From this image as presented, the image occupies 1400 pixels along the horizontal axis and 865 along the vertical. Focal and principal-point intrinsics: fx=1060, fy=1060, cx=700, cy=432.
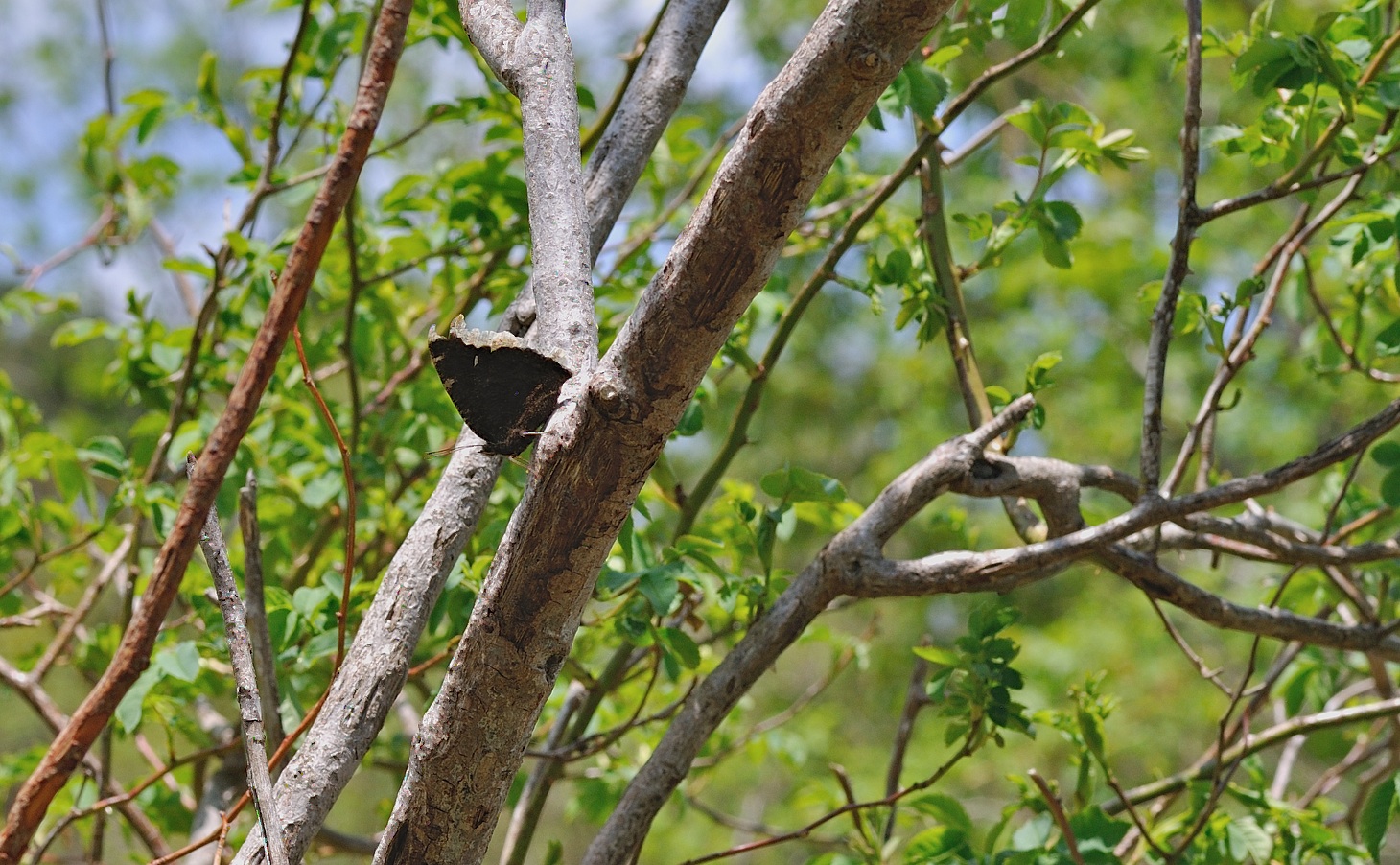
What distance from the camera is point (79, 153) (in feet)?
7.13

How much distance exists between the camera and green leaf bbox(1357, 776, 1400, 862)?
151cm

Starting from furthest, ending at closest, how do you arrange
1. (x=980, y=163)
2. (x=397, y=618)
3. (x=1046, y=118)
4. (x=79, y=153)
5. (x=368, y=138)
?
(x=980, y=163) → (x=79, y=153) → (x=1046, y=118) → (x=397, y=618) → (x=368, y=138)

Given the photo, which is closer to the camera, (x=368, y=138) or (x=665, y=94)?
(x=368, y=138)

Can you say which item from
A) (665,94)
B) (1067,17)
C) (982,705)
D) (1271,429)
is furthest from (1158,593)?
(1271,429)

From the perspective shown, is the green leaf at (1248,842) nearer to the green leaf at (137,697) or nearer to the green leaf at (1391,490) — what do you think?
the green leaf at (1391,490)

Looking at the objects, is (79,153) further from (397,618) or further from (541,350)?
(541,350)

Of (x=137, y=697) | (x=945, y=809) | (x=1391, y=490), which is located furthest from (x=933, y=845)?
(x=137, y=697)

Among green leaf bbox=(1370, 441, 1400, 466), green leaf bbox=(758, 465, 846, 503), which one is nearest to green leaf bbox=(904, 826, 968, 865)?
green leaf bbox=(758, 465, 846, 503)

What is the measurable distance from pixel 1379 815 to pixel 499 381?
1459 mm

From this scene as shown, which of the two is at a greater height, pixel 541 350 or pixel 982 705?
pixel 982 705

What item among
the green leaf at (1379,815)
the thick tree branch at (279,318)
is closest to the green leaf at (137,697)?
the thick tree branch at (279,318)

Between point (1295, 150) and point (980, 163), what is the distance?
5993 mm

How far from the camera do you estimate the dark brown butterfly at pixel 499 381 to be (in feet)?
A: 2.75

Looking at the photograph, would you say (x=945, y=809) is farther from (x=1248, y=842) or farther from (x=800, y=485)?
(x=800, y=485)
